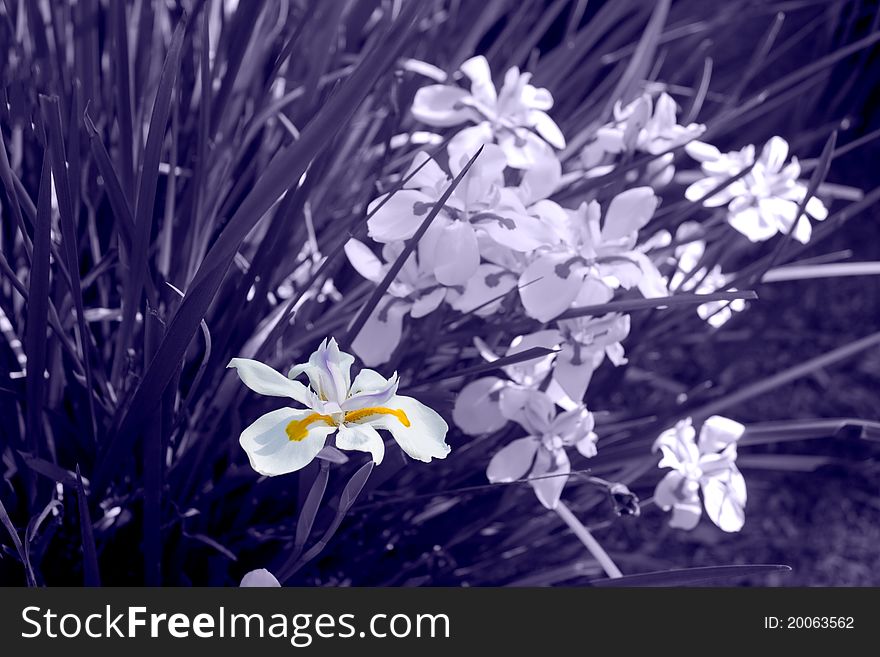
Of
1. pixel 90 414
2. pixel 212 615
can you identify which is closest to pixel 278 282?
pixel 90 414

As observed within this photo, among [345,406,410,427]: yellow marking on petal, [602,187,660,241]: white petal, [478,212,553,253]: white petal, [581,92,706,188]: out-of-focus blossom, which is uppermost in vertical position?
[581,92,706,188]: out-of-focus blossom

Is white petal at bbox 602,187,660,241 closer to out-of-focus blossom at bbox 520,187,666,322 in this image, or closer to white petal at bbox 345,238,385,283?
out-of-focus blossom at bbox 520,187,666,322

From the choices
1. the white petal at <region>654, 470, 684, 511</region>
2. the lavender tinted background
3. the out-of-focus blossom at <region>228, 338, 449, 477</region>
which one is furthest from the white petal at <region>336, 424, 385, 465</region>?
the white petal at <region>654, 470, 684, 511</region>

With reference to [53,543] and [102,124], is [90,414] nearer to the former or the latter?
[53,543]

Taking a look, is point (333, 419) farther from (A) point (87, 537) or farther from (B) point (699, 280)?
(B) point (699, 280)

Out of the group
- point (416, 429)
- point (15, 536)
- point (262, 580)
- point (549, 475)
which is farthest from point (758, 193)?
point (15, 536)

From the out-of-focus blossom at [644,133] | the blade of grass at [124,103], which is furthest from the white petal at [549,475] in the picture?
the blade of grass at [124,103]
